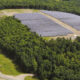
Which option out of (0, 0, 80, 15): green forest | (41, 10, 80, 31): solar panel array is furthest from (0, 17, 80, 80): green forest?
(0, 0, 80, 15): green forest

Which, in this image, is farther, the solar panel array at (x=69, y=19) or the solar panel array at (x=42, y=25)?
the solar panel array at (x=69, y=19)

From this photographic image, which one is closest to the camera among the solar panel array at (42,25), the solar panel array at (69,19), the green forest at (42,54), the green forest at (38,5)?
the green forest at (42,54)

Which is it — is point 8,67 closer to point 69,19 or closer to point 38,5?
point 69,19

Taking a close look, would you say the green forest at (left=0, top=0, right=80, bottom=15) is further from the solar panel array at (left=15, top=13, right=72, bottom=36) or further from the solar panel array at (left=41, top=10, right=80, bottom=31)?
the solar panel array at (left=15, top=13, right=72, bottom=36)

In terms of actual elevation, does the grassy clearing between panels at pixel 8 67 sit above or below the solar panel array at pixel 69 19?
below

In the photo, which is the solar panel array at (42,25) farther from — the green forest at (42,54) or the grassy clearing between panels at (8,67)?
the grassy clearing between panels at (8,67)

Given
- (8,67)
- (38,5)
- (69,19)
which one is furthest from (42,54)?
(38,5)

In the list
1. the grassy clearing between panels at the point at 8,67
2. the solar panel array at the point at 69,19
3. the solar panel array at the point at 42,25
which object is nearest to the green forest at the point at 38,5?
the solar panel array at the point at 69,19
